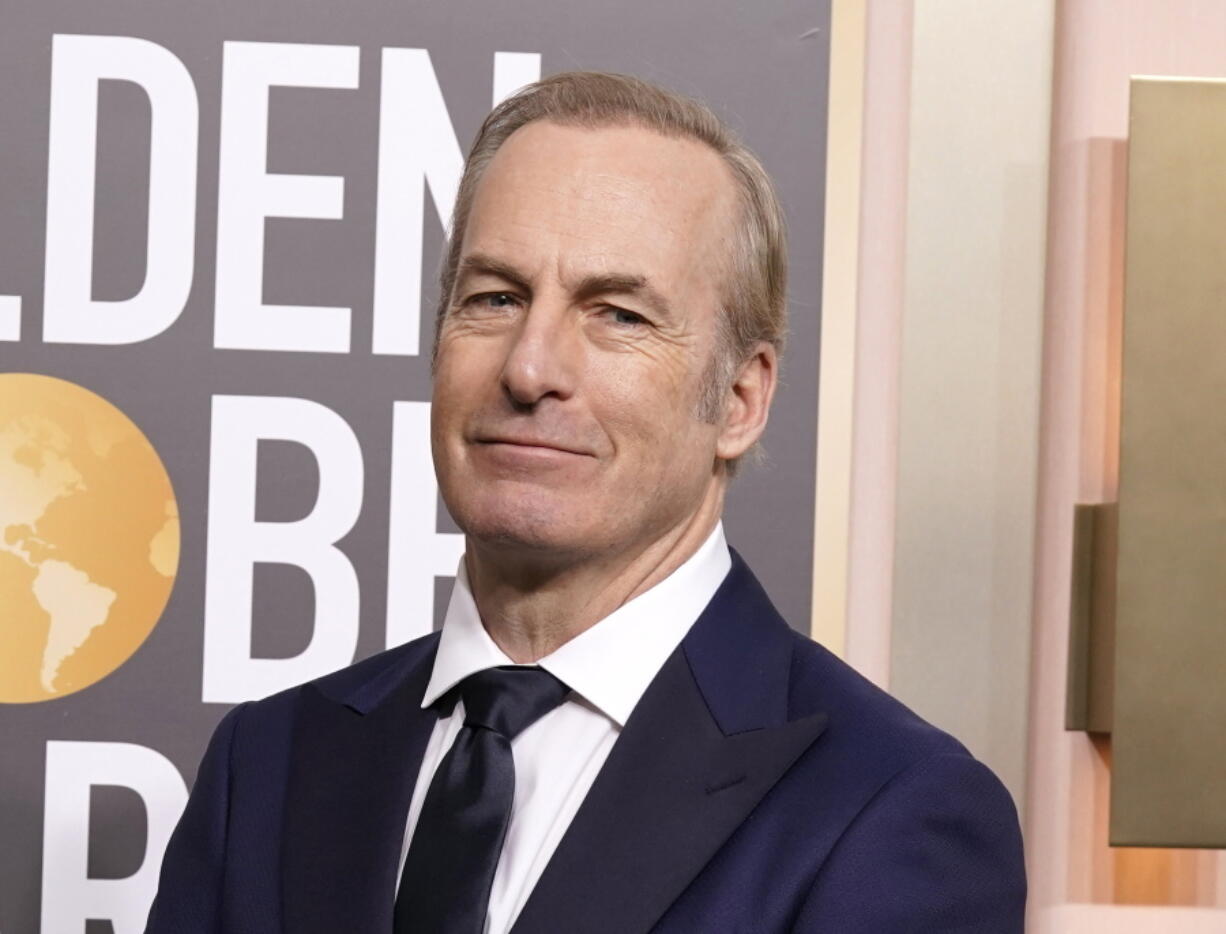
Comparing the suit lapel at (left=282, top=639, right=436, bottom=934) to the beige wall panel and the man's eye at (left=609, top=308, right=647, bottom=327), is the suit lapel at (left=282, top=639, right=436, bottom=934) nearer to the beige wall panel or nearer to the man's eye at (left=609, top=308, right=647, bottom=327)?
the man's eye at (left=609, top=308, right=647, bottom=327)

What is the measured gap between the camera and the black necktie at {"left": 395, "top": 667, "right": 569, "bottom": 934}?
958 millimetres

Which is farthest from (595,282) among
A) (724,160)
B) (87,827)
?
(87,827)

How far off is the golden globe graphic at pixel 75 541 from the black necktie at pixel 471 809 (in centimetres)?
72

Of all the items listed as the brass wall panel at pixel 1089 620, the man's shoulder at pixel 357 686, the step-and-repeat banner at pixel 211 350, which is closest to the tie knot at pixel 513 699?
the man's shoulder at pixel 357 686

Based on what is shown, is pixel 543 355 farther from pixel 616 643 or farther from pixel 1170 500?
pixel 1170 500

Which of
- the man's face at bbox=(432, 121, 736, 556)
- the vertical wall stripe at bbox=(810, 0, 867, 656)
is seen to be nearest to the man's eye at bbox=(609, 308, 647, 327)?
the man's face at bbox=(432, 121, 736, 556)

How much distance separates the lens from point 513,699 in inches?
40.7

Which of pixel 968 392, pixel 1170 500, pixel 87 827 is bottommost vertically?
pixel 87 827

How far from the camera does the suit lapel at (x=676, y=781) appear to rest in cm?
93

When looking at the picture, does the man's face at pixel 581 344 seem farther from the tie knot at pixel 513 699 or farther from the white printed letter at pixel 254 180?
the white printed letter at pixel 254 180

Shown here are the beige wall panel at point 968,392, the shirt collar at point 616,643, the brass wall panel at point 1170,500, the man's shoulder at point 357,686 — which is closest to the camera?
the shirt collar at point 616,643

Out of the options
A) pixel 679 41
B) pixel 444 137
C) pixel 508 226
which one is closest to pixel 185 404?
pixel 444 137

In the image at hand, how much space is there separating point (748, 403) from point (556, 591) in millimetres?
206

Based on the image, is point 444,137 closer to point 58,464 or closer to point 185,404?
point 185,404
